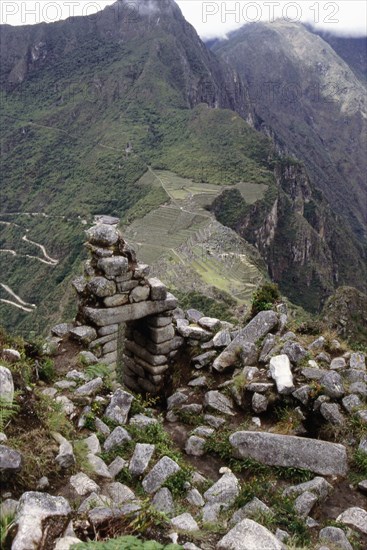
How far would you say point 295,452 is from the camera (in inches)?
248

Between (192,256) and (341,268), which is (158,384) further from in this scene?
(341,268)

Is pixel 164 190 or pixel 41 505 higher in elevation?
pixel 41 505

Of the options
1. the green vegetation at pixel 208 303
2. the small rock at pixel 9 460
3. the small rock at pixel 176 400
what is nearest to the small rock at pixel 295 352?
the small rock at pixel 176 400

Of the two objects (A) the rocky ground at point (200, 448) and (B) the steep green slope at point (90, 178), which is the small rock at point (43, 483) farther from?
(B) the steep green slope at point (90, 178)

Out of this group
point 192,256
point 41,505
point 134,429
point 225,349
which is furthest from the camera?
point 192,256

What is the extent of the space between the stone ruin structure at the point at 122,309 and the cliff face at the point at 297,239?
97.6 m

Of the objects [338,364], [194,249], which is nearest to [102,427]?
[338,364]

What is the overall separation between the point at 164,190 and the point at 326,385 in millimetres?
115307

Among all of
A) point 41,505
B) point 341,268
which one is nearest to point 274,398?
point 41,505

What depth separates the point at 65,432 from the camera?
5512 mm

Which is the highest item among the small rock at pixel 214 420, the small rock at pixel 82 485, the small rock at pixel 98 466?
the small rock at pixel 82 485

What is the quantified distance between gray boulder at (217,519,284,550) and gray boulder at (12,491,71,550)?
131cm

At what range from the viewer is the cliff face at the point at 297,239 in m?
126

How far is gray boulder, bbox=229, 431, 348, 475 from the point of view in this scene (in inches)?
244
